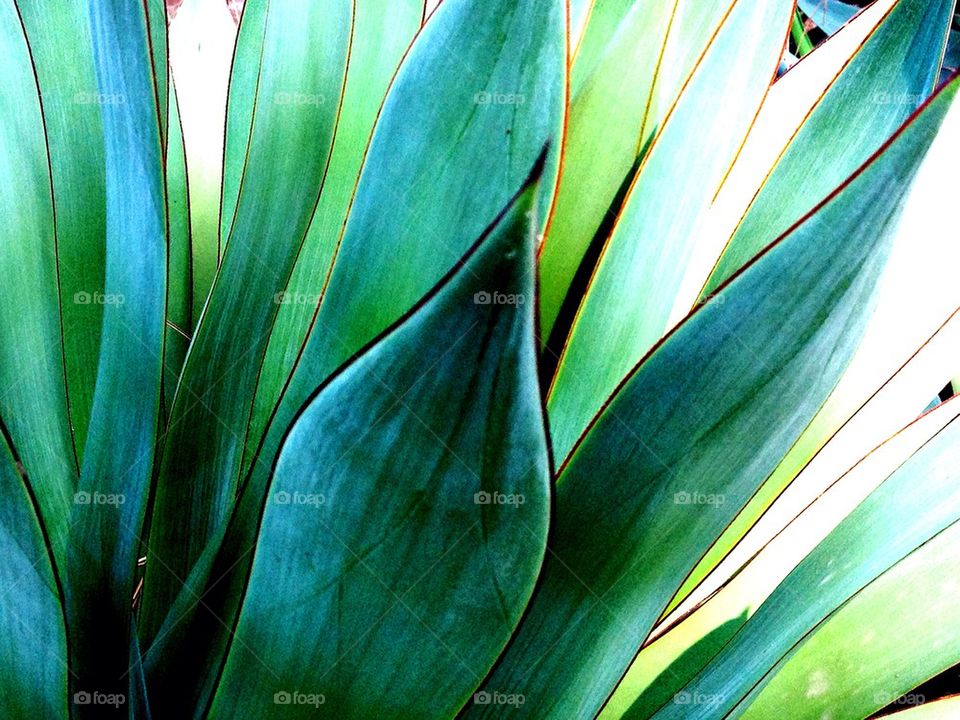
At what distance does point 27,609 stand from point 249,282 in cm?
Result: 27

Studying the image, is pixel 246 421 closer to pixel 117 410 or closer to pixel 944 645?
pixel 117 410

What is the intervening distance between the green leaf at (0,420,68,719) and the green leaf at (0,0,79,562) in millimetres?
145

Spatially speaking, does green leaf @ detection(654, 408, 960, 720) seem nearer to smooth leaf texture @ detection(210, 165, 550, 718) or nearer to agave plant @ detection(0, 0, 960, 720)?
agave plant @ detection(0, 0, 960, 720)

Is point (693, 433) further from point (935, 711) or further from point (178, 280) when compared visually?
point (178, 280)

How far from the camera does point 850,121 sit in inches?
24.5

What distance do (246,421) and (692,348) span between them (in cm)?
37

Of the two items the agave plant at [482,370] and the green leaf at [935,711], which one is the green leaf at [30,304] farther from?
the green leaf at [935,711]

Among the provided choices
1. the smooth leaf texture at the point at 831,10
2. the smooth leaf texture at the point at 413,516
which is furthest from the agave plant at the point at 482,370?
the smooth leaf texture at the point at 831,10

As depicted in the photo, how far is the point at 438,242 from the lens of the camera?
0.45 meters

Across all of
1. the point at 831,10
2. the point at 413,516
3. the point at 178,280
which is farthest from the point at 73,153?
the point at 831,10

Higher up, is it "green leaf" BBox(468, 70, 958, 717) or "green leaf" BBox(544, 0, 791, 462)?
"green leaf" BBox(544, 0, 791, 462)

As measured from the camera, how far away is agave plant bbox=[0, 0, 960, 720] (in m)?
0.32

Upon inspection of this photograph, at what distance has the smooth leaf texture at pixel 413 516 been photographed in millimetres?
278

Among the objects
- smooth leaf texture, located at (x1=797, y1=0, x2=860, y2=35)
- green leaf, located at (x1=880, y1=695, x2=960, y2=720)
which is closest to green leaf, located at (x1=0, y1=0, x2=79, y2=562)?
green leaf, located at (x1=880, y1=695, x2=960, y2=720)
